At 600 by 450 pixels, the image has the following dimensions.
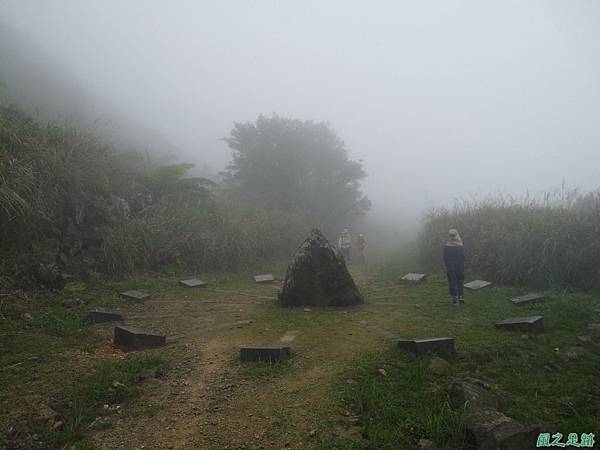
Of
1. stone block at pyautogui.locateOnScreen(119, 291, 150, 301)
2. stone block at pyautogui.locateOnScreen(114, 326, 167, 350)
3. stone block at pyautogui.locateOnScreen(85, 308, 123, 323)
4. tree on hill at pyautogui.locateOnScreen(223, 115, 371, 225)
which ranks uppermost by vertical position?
tree on hill at pyautogui.locateOnScreen(223, 115, 371, 225)

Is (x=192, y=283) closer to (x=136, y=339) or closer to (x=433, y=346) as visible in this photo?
(x=136, y=339)

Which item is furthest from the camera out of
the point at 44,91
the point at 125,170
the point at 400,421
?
the point at 44,91

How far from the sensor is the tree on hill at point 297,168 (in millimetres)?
18953

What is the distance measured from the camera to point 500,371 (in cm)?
368

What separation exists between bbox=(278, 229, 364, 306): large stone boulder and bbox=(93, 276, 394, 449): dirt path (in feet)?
2.59

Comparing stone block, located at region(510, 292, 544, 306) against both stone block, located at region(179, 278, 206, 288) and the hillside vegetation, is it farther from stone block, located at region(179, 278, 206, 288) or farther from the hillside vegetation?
the hillside vegetation

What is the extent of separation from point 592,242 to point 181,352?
8.41 meters

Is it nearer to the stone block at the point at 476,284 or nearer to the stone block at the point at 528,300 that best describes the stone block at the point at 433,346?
the stone block at the point at 528,300

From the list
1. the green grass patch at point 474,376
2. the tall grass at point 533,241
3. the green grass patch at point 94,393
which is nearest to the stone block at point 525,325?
the green grass patch at point 474,376

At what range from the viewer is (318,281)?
23.0ft

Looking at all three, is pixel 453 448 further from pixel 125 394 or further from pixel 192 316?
pixel 192 316

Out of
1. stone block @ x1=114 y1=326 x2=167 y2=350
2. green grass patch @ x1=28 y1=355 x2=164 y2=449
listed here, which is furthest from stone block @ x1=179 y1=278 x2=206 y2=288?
green grass patch @ x1=28 y1=355 x2=164 y2=449

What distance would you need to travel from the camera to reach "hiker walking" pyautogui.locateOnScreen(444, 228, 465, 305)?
689cm

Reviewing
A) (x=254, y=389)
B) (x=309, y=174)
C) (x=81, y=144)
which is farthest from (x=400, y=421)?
(x=309, y=174)
